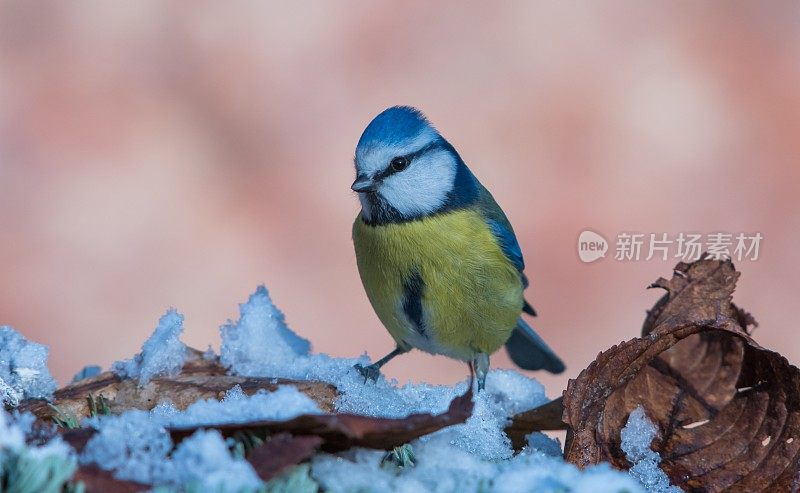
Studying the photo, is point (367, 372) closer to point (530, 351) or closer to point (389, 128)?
point (389, 128)

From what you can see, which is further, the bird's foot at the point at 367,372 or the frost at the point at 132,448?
the bird's foot at the point at 367,372

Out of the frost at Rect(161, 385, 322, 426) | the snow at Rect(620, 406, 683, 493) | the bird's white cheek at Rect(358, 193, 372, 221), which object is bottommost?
the snow at Rect(620, 406, 683, 493)

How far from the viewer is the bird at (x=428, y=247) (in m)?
1.75

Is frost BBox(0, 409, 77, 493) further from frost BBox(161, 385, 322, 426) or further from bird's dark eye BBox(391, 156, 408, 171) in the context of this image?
bird's dark eye BBox(391, 156, 408, 171)

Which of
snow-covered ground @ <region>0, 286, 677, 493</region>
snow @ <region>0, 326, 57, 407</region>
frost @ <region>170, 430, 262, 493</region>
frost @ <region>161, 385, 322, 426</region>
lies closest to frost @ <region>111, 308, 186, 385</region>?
snow-covered ground @ <region>0, 286, 677, 493</region>

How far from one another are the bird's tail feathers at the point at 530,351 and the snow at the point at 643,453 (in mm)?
1070

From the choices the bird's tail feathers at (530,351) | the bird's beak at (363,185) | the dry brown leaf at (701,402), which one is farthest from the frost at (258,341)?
the bird's tail feathers at (530,351)

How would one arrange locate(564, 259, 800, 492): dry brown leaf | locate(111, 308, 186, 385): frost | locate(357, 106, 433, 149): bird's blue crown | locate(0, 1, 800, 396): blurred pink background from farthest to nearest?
locate(0, 1, 800, 396): blurred pink background < locate(357, 106, 433, 149): bird's blue crown < locate(111, 308, 186, 385): frost < locate(564, 259, 800, 492): dry brown leaf

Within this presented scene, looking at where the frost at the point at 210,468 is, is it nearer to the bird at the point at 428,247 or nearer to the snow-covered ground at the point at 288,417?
the snow-covered ground at the point at 288,417

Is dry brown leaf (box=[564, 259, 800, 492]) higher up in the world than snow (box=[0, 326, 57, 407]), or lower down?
lower down

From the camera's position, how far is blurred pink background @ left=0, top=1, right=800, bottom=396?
2754 millimetres

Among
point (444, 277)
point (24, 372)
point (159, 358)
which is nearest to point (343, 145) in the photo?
point (444, 277)

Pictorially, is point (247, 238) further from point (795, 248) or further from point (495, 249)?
point (795, 248)

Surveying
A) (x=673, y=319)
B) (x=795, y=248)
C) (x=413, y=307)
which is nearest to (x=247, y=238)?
(x=413, y=307)
